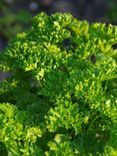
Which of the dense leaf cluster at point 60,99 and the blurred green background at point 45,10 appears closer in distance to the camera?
the dense leaf cluster at point 60,99

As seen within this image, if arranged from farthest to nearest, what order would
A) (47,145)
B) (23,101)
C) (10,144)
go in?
(23,101), (47,145), (10,144)

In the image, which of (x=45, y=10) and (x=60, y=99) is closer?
(x=60, y=99)

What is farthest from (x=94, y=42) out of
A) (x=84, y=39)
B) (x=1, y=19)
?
(x=1, y=19)

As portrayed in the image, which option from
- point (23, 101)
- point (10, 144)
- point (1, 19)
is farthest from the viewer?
point (1, 19)

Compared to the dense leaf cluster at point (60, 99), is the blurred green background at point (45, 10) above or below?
above

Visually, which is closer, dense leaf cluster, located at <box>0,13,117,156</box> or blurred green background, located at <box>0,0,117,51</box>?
dense leaf cluster, located at <box>0,13,117,156</box>

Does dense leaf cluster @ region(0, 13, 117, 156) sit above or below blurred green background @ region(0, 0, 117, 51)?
below

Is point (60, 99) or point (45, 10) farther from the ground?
point (45, 10)

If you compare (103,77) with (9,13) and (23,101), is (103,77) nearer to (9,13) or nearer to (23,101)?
(23,101)
